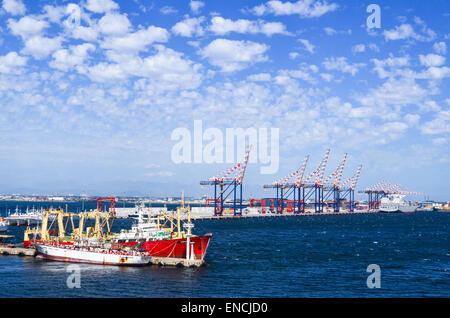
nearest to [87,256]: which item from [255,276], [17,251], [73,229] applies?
[17,251]

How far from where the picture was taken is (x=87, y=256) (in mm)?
54000

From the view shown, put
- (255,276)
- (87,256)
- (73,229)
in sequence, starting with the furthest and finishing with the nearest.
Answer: (73,229) < (87,256) < (255,276)

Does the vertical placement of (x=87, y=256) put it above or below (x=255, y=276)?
above

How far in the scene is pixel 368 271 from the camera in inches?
1929

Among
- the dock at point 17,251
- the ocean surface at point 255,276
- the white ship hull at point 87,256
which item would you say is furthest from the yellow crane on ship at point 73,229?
the ocean surface at point 255,276

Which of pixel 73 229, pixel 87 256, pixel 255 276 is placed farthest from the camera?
pixel 73 229

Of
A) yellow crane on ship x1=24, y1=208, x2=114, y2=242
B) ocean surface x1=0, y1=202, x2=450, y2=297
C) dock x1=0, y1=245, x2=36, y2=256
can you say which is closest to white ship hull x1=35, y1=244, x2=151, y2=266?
ocean surface x1=0, y1=202, x2=450, y2=297

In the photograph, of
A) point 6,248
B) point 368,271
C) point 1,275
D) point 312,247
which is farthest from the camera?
point 312,247

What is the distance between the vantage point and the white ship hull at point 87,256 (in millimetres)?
51312

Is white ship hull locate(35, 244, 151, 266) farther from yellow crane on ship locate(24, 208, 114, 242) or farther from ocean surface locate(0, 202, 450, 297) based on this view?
yellow crane on ship locate(24, 208, 114, 242)

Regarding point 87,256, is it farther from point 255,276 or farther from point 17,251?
point 255,276
